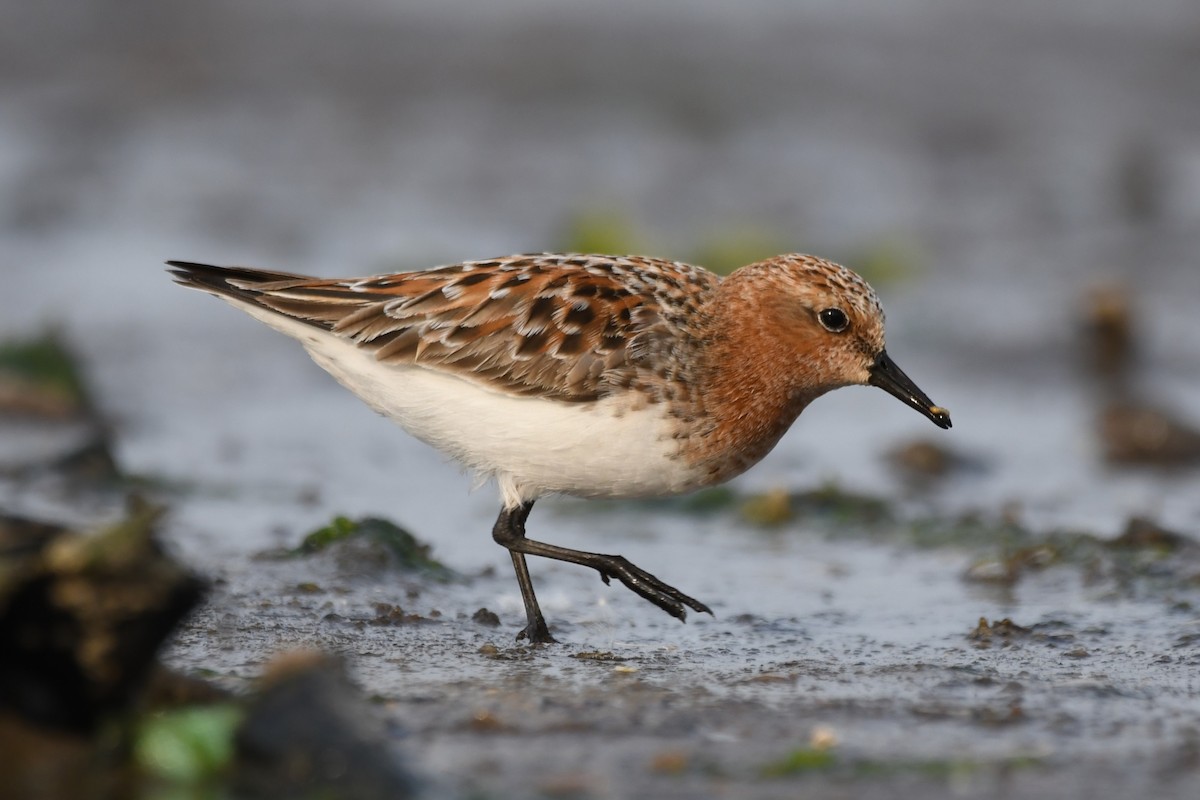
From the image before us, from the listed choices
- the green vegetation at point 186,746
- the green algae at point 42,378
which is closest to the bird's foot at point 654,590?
the green vegetation at point 186,746

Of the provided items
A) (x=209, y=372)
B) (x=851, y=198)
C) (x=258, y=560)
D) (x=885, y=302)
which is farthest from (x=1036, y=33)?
(x=258, y=560)

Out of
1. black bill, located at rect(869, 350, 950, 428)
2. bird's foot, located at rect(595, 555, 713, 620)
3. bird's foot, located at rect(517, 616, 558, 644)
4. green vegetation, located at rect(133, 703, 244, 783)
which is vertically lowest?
green vegetation, located at rect(133, 703, 244, 783)

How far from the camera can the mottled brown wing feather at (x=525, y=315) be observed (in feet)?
21.1

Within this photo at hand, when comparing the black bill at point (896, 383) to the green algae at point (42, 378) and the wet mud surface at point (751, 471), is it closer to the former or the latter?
the wet mud surface at point (751, 471)

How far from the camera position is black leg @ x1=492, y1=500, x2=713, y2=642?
6500 mm

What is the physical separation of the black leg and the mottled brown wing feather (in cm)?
68

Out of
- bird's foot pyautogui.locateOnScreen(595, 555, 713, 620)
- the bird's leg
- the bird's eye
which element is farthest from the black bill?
the bird's leg

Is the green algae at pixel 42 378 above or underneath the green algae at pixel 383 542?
above

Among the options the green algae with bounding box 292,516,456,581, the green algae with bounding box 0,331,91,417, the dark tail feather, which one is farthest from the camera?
the green algae with bounding box 0,331,91,417

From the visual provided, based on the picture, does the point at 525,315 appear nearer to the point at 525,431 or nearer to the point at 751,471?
the point at 525,431

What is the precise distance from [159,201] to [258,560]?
29.0 ft

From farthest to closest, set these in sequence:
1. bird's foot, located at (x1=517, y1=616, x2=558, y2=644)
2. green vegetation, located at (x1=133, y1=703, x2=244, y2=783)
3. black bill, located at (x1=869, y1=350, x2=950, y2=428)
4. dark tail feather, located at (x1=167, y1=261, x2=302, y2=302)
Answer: dark tail feather, located at (x1=167, y1=261, x2=302, y2=302)
black bill, located at (x1=869, y1=350, x2=950, y2=428)
bird's foot, located at (x1=517, y1=616, x2=558, y2=644)
green vegetation, located at (x1=133, y1=703, x2=244, y2=783)

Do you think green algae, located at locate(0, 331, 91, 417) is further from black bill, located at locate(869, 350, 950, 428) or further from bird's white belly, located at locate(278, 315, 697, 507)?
black bill, located at locate(869, 350, 950, 428)

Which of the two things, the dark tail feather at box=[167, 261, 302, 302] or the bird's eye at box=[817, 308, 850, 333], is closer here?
the bird's eye at box=[817, 308, 850, 333]
